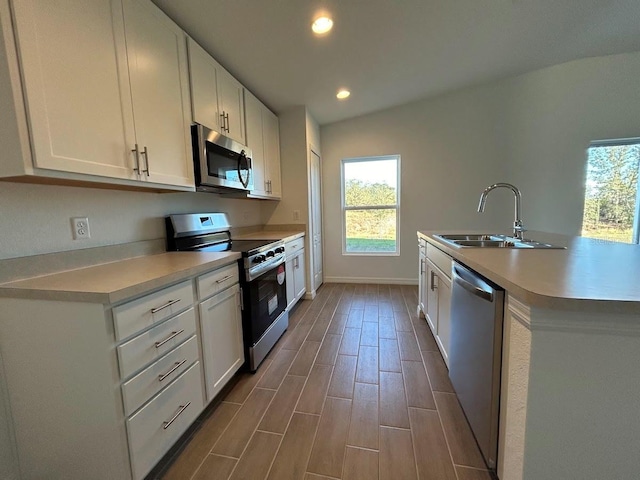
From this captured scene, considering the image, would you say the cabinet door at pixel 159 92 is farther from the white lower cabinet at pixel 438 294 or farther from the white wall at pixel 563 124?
the white wall at pixel 563 124

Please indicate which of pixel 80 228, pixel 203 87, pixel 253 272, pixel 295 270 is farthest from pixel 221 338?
pixel 203 87

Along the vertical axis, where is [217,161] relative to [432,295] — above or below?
above

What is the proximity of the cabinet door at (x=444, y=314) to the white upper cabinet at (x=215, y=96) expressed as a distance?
2040 mm

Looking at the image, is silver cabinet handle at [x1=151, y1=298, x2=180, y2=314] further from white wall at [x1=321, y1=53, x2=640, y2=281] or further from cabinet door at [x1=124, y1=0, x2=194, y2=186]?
white wall at [x1=321, y1=53, x2=640, y2=281]

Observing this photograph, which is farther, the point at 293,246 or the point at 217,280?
the point at 293,246

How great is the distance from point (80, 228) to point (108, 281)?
527 mm

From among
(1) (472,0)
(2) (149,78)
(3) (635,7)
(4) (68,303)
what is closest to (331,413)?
(4) (68,303)

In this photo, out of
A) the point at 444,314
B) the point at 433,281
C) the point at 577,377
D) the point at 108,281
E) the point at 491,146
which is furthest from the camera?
the point at 491,146

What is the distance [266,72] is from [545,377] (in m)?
2.79

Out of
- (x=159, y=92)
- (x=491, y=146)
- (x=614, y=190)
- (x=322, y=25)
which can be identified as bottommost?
(x=614, y=190)

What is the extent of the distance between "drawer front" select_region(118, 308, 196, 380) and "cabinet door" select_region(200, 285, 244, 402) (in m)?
0.12

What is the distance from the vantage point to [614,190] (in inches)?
130

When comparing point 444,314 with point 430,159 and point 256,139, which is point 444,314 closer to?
point 256,139

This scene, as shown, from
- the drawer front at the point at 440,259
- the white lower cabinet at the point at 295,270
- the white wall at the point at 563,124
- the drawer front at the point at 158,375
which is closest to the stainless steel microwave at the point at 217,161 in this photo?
the white lower cabinet at the point at 295,270
